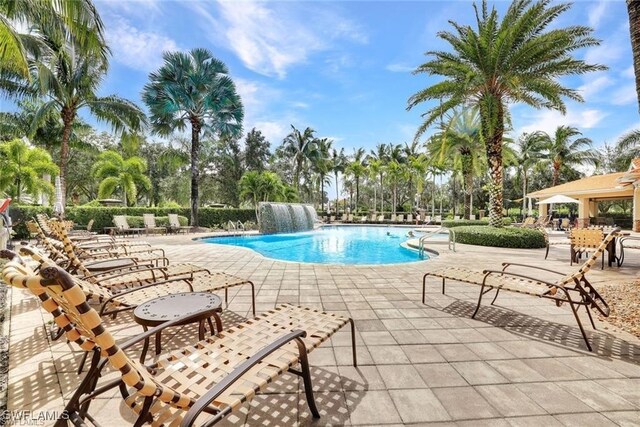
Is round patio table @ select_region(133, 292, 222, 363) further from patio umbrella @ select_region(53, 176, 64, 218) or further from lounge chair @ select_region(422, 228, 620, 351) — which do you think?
patio umbrella @ select_region(53, 176, 64, 218)

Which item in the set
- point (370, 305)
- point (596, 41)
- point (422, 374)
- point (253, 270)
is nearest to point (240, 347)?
point (422, 374)

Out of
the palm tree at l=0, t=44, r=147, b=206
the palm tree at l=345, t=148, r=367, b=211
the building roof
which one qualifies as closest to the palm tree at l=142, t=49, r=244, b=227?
the palm tree at l=0, t=44, r=147, b=206

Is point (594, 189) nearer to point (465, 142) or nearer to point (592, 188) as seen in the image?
point (592, 188)

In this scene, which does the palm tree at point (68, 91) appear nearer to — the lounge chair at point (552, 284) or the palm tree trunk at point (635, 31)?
the lounge chair at point (552, 284)

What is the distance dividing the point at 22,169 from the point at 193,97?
9153mm

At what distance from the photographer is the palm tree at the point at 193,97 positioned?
17.3 m

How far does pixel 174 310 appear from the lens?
2.41 m

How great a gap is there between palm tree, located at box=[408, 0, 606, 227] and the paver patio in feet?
30.8

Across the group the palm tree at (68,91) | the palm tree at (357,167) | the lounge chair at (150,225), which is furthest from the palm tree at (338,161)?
the palm tree at (68,91)

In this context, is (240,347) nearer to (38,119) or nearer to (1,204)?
(1,204)

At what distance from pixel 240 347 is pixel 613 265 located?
9.06 meters

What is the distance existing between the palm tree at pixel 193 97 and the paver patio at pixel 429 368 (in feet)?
52.2

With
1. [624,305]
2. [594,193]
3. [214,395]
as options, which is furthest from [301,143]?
[214,395]

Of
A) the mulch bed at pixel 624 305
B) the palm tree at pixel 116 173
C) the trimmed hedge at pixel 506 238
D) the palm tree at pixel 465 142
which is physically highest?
the palm tree at pixel 465 142
